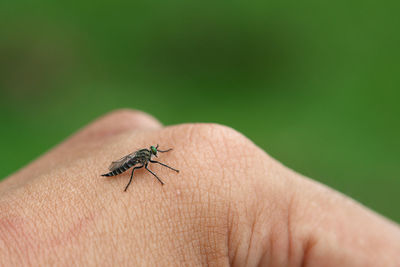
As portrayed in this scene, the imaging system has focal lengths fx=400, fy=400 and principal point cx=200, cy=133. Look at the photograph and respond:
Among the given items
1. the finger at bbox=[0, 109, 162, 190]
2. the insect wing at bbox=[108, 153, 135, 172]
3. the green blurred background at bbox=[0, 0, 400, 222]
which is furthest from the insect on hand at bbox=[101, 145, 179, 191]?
the green blurred background at bbox=[0, 0, 400, 222]

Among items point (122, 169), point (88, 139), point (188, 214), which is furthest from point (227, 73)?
point (188, 214)

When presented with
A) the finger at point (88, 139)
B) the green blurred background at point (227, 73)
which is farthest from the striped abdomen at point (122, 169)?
the green blurred background at point (227, 73)

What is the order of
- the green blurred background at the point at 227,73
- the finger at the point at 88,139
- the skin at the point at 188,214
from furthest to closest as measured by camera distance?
1. the green blurred background at the point at 227,73
2. the finger at the point at 88,139
3. the skin at the point at 188,214

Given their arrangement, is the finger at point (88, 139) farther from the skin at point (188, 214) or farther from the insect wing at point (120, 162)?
the insect wing at point (120, 162)

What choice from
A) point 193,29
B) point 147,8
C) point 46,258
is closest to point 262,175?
point 46,258

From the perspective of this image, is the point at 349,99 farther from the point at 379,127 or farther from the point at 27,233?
the point at 27,233

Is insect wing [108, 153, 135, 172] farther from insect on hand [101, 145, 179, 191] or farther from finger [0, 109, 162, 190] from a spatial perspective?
finger [0, 109, 162, 190]

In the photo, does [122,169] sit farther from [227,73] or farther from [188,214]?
[227,73]
